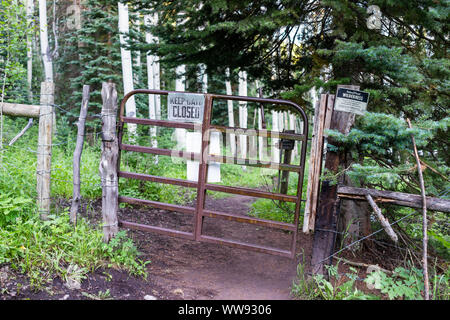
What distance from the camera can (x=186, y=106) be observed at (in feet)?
15.2

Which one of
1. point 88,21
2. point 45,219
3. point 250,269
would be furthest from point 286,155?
point 88,21

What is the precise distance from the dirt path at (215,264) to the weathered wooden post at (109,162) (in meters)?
0.71

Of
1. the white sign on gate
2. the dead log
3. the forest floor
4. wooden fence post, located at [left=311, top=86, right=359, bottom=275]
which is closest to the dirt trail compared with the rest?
the forest floor

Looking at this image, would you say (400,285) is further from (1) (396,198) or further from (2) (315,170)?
(2) (315,170)

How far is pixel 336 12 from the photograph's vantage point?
4387mm

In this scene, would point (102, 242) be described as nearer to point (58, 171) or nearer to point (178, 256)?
point (178, 256)

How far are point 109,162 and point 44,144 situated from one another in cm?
89

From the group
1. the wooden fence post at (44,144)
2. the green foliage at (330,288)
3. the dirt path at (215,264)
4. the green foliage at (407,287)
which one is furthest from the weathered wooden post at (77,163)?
the green foliage at (407,287)

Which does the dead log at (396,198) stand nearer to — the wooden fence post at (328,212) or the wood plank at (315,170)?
the wooden fence post at (328,212)

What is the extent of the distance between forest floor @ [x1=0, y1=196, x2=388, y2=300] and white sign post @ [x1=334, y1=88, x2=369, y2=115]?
203 cm

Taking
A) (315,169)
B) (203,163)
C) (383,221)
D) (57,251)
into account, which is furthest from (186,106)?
(383,221)

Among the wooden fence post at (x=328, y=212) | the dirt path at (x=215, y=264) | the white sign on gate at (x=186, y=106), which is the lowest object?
the dirt path at (x=215, y=264)

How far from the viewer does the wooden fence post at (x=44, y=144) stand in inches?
180
